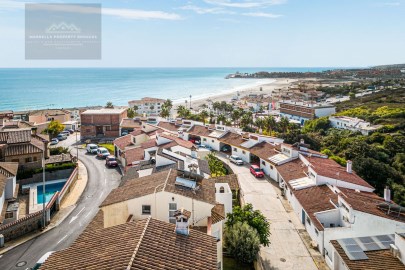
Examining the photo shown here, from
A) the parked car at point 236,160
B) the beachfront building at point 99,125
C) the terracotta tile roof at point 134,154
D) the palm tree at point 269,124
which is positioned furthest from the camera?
the palm tree at point 269,124

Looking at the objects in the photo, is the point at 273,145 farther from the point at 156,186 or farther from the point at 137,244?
the point at 137,244

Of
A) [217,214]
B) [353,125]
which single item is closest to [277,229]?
[217,214]

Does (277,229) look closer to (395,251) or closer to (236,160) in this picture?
(395,251)

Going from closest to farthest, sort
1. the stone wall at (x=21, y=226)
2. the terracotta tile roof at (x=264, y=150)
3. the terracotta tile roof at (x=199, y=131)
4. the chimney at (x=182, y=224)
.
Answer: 1. the chimney at (x=182, y=224)
2. the stone wall at (x=21, y=226)
3. the terracotta tile roof at (x=264, y=150)
4. the terracotta tile roof at (x=199, y=131)

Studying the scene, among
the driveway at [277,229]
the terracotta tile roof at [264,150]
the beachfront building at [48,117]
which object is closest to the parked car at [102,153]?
the driveway at [277,229]

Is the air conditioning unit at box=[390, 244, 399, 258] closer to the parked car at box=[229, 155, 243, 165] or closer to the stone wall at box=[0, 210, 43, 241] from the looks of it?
the stone wall at box=[0, 210, 43, 241]

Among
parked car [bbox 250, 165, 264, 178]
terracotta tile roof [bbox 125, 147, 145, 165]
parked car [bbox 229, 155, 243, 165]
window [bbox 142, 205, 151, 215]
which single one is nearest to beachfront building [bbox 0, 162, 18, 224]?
terracotta tile roof [bbox 125, 147, 145, 165]

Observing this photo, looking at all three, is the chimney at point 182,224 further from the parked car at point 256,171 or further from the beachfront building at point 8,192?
the parked car at point 256,171
